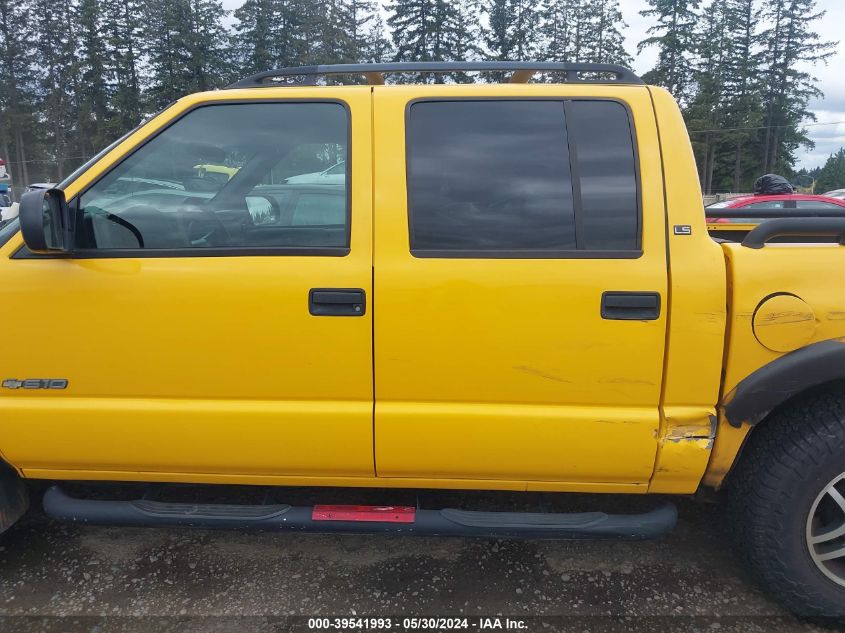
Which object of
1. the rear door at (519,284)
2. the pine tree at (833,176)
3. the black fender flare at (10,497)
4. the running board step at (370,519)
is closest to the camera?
the rear door at (519,284)

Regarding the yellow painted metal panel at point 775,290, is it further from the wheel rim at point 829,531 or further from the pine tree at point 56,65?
the pine tree at point 56,65

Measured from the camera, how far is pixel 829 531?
2.15 metres

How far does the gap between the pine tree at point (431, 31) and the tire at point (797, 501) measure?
148 ft

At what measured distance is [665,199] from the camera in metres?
2.09

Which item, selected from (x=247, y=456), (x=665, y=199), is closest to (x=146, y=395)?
(x=247, y=456)

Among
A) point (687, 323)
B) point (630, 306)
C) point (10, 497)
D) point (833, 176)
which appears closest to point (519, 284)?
point (630, 306)

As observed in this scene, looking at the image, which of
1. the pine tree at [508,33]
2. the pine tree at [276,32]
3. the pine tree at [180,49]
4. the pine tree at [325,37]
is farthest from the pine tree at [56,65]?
the pine tree at [508,33]

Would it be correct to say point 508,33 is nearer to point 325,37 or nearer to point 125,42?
point 325,37

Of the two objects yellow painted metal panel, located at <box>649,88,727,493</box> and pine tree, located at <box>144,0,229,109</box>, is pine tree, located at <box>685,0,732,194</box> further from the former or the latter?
yellow painted metal panel, located at <box>649,88,727,493</box>

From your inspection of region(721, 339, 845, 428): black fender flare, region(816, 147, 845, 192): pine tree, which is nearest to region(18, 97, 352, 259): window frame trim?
region(721, 339, 845, 428): black fender flare

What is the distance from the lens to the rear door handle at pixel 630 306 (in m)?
2.02

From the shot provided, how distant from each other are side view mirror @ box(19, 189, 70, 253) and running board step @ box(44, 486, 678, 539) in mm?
1077

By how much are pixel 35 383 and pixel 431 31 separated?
4659 centimetres

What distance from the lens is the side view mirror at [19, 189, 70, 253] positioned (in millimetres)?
1945
